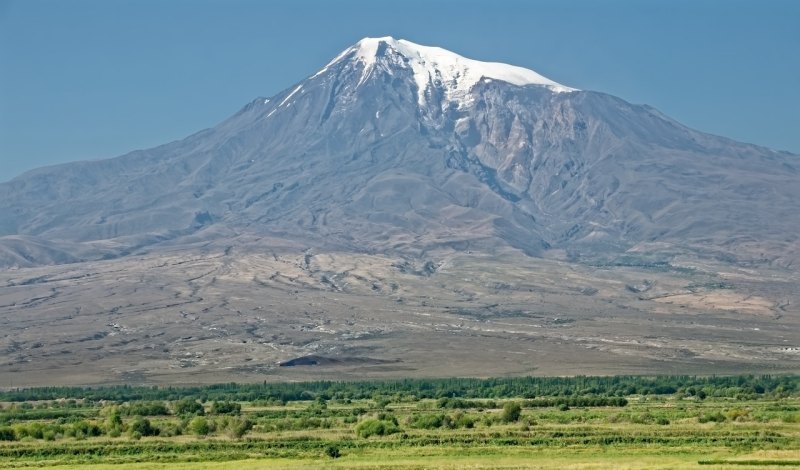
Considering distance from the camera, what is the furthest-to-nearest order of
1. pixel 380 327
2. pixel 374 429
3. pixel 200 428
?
pixel 380 327 < pixel 200 428 < pixel 374 429

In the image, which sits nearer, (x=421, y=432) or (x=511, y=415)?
(x=421, y=432)

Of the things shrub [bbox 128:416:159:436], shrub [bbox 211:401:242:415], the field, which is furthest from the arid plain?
shrub [bbox 128:416:159:436]

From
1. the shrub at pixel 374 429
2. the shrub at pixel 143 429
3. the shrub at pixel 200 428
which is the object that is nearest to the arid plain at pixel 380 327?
the shrub at pixel 143 429

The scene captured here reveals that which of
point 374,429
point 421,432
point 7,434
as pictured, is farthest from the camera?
point 7,434

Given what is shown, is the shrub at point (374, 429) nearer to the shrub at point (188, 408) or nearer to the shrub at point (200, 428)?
the shrub at point (200, 428)

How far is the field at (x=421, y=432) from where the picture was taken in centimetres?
4688

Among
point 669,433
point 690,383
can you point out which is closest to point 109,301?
point 690,383

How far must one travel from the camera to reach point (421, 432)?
2264 inches

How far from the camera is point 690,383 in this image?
10081 centimetres

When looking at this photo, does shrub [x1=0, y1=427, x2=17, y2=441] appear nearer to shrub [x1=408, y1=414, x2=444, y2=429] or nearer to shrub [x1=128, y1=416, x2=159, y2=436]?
shrub [x1=128, y1=416, x2=159, y2=436]

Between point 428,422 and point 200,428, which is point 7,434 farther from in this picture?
point 428,422

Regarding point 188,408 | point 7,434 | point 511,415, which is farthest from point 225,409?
point 511,415

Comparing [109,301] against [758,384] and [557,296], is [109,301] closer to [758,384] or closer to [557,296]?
[557,296]

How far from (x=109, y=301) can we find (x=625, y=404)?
384ft
